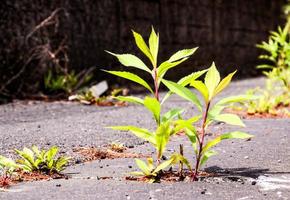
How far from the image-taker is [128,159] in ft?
9.37

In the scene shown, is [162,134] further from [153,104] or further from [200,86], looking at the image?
[200,86]

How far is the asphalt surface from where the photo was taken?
215cm

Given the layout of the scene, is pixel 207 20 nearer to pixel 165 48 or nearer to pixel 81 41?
pixel 165 48

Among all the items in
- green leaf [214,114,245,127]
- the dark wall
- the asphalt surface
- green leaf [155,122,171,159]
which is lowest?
the asphalt surface

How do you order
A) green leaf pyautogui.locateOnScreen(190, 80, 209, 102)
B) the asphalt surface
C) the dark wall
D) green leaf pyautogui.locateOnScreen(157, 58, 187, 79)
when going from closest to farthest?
the asphalt surface, green leaf pyautogui.locateOnScreen(190, 80, 209, 102), green leaf pyautogui.locateOnScreen(157, 58, 187, 79), the dark wall

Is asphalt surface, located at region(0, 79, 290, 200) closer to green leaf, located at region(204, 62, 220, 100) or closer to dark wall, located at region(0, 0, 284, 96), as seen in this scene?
green leaf, located at region(204, 62, 220, 100)

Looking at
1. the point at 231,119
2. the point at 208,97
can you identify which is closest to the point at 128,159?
the point at 208,97

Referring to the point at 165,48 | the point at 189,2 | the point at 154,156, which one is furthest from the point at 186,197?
the point at 189,2

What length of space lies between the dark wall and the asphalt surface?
1.26 metres

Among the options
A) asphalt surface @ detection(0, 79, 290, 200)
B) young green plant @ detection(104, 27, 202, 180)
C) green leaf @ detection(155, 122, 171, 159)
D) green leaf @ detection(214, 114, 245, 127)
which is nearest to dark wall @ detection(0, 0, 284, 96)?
asphalt surface @ detection(0, 79, 290, 200)

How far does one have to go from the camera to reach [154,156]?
2.96m

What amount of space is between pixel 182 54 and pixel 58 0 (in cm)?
424

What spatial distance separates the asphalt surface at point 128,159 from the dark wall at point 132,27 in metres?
1.26

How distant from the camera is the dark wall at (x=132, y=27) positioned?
5977 millimetres
